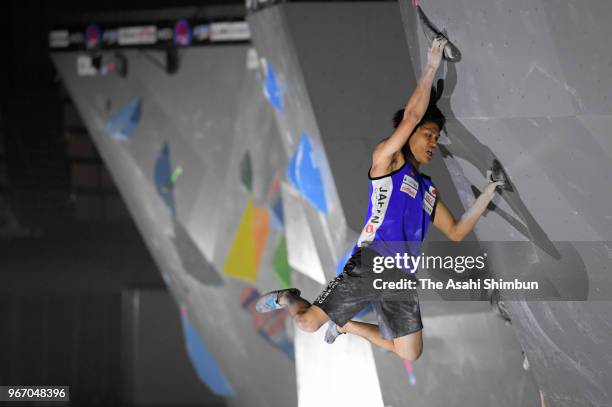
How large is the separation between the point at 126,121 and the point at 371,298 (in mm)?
4202

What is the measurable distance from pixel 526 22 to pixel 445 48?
456 millimetres

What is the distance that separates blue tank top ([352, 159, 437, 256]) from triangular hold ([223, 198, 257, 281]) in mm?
2930

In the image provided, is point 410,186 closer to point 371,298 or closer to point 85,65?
point 371,298

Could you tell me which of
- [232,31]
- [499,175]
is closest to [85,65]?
[232,31]

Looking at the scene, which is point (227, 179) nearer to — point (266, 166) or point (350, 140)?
point (266, 166)

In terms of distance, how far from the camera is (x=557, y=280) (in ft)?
11.7

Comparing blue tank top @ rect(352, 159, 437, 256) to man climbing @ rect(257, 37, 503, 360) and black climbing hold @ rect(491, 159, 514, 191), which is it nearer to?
man climbing @ rect(257, 37, 503, 360)

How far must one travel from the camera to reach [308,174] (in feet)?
15.4

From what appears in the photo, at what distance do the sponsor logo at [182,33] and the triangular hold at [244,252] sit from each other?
1336 mm

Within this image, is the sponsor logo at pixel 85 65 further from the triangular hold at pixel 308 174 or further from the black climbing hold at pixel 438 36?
the black climbing hold at pixel 438 36

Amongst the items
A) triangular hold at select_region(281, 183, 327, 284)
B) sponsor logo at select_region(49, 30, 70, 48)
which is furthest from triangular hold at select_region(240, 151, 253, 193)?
sponsor logo at select_region(49, 30, 70, 48)

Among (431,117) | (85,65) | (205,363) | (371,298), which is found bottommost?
(205,363)

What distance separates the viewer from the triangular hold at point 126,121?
7.20 metres

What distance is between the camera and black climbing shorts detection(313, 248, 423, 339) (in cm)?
356
